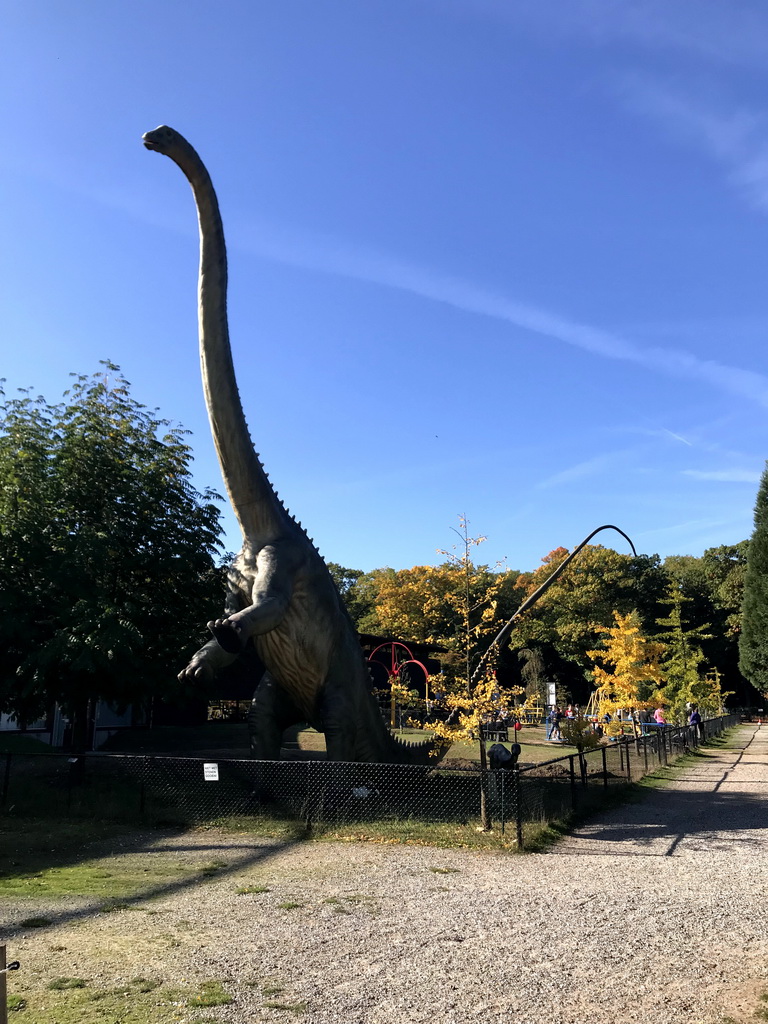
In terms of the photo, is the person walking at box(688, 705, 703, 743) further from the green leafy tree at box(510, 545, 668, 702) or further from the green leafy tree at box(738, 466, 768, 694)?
the green leafy tree at box(510, 545, 668, 702)

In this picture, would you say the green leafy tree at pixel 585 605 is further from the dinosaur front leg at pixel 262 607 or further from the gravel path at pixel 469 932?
the gravel path at pixel 469 932

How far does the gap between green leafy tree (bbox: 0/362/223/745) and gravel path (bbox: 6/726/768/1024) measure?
4478mm

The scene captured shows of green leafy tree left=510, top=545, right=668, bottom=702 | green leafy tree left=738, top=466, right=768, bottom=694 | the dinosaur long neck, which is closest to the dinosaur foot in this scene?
the dinosaur long neck

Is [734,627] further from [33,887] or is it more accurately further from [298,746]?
[33,887]

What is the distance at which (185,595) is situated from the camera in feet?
50.4

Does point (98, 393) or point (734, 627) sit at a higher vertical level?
point (98, 393)

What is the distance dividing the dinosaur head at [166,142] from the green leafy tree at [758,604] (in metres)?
37.5

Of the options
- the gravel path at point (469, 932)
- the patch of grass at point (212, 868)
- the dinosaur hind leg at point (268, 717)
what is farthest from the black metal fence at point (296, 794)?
the patch of grass at point (212, 868)

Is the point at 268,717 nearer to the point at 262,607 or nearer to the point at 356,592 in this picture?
the point at 262,607

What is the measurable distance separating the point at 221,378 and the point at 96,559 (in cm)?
458

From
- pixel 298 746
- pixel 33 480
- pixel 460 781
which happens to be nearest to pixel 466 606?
pixel 460 781

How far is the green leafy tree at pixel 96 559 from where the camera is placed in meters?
13.3

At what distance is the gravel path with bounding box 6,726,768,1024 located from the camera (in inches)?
185

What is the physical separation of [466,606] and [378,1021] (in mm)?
7680
